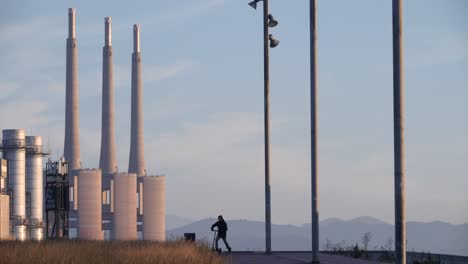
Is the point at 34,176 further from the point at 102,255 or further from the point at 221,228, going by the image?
the point at 102,255

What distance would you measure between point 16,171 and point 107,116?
176 feet

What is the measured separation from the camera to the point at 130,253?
1166 inches

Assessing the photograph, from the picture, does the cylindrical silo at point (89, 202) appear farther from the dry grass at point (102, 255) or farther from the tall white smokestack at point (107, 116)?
the dry grass at point (102, 255)

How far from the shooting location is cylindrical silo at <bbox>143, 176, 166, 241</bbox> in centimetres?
19188

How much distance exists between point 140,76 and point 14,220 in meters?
65.6

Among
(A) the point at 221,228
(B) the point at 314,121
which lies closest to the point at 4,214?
(A) the point at 221,228

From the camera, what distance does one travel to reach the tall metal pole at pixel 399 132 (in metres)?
22.1

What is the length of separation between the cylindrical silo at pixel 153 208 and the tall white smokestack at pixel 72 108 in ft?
42.8

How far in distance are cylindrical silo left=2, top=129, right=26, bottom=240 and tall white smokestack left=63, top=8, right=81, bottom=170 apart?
148ft

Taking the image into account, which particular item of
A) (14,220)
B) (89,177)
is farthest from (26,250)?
(89,177)

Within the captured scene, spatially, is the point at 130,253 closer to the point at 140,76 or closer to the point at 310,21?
the point at 310,21

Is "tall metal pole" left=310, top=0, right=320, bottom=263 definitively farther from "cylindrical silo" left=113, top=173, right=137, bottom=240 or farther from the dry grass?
"cylindrical silo" left=113, top=173, right=137, bottom=240

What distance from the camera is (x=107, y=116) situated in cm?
18738

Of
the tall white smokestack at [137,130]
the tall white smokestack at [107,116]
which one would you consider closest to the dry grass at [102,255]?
the tall white smokestack at [107,116]
